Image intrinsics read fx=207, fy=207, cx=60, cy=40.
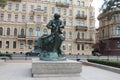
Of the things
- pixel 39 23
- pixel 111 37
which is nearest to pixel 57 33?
pixel 39 23

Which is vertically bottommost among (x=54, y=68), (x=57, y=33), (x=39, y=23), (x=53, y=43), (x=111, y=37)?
(x=54, y=68)

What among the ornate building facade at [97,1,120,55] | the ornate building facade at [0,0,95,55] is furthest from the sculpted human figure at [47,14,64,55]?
the ornate building facade at [0,0,95,55]

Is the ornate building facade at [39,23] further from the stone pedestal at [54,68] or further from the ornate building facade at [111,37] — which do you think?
the stone pedestal at [54,68]

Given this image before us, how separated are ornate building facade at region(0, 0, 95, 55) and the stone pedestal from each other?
43.7 m

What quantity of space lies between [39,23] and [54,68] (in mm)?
45110

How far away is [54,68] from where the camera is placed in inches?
461

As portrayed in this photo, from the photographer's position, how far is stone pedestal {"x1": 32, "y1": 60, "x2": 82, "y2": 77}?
37.7ft

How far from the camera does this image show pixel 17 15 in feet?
182

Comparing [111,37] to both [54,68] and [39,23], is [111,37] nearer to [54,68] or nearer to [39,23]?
[39,23]

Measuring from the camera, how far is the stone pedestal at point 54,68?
11500 mm

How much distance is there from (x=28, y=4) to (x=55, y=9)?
25.7ft

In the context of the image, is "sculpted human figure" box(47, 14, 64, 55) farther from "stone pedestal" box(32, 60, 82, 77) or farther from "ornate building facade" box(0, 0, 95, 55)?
"ornate building facade" box(0, 0, 95, 55)

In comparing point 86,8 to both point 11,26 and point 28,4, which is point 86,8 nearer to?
point 28,4

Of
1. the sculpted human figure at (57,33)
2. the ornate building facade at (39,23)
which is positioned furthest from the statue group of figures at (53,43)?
the ornate building facade at (39,23)
